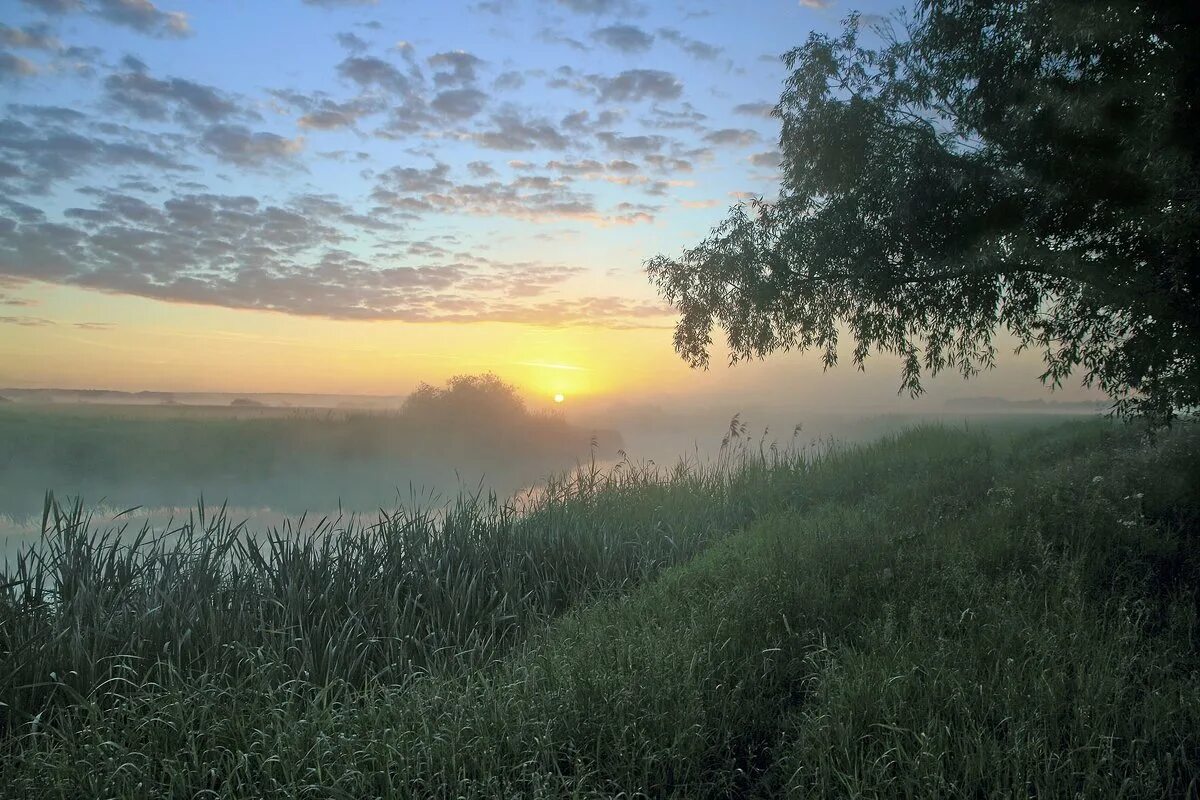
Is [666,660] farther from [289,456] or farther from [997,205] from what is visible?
[289,456]

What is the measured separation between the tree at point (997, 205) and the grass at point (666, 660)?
215 cm

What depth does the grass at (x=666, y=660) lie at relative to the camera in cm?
425

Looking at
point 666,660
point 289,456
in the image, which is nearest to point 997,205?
point 666,660

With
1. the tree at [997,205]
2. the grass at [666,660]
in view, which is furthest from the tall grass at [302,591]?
the tree at [997,205]

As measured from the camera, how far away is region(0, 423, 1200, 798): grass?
4250mm

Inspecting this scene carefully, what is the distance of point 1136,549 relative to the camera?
7.39m

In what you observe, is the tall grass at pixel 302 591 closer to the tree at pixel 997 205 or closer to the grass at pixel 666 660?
the grass at pixel 666 660

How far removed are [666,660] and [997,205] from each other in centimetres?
739

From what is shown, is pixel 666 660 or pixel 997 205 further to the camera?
pixel 997 205

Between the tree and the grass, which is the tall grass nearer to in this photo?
the grass

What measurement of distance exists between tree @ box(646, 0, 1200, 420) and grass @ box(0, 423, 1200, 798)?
7.05 feet

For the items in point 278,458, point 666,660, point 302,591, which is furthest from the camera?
point 278,458

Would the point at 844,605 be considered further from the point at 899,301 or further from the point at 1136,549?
the point at 899,301

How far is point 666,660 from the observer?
503 centimetres
